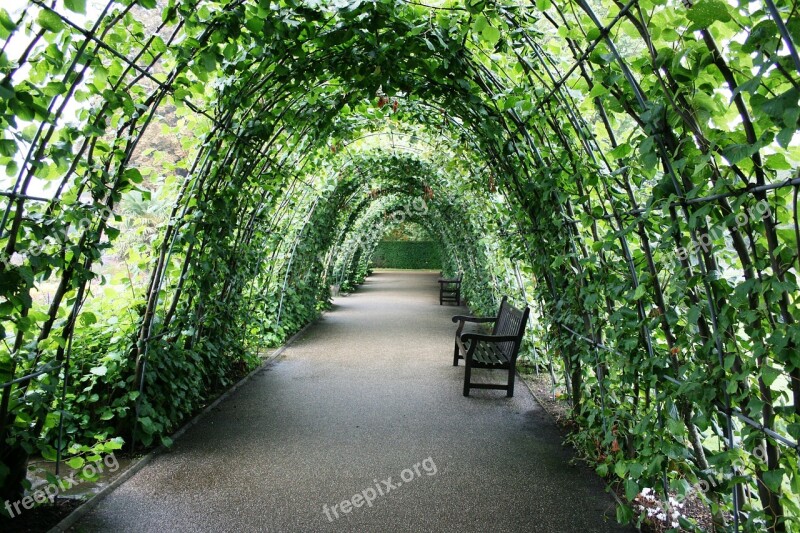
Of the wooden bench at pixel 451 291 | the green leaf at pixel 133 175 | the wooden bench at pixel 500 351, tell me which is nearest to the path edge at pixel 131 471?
the green leaf at pixel 133 175

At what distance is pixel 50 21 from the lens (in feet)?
6.66

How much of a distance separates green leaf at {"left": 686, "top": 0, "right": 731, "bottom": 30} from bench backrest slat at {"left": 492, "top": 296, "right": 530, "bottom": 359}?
3.50 m

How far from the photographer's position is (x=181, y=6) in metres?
2.49

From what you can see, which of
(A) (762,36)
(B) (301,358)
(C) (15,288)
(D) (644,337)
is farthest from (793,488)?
(B) (301,358)

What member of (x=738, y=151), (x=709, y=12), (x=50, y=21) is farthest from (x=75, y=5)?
(x=738, y=151)

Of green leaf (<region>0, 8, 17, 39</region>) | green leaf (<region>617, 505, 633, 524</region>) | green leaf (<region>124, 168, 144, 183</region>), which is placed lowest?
green leaf (<region>617, 505, 633, 524</region>)

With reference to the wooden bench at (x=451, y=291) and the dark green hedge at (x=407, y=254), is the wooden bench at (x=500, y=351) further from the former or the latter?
the dark green hedge at (x=407, y=254)

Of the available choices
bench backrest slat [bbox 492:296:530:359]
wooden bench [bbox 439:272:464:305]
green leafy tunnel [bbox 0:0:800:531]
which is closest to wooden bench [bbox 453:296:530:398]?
bench backrest slat [bbox 492:296:530:359]

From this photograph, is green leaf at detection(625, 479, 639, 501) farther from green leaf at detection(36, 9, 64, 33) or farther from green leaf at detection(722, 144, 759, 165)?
green leaf at detection(36, 9, 64, 33)

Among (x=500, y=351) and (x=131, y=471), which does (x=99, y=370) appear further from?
(x=500, y=351)

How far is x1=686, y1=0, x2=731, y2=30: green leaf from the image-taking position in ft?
4.53

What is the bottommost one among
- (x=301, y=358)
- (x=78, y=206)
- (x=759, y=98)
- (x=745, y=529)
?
(x=301, y=358)

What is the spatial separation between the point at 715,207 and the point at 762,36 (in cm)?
58

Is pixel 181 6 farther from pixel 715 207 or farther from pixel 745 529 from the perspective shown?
pixel 745 529
